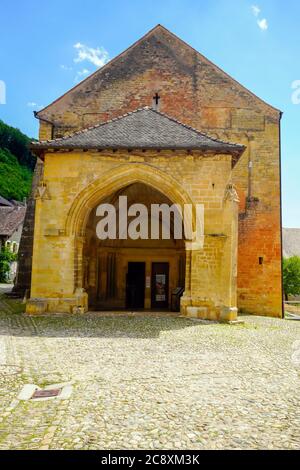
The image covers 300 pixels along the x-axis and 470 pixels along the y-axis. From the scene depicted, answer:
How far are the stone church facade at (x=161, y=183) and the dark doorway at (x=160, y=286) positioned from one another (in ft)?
0.14

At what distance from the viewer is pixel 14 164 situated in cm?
6812

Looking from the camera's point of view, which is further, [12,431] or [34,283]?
[34,283]

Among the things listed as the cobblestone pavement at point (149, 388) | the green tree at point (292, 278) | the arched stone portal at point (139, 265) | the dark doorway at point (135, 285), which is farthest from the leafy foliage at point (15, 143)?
the cobblestone pavement at point (149, 388)

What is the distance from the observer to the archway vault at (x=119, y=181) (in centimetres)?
1103

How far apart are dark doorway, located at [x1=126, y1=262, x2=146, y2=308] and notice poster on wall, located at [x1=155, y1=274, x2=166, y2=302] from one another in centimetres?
55

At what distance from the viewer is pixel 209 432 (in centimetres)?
339

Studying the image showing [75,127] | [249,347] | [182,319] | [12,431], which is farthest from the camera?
[75,127]

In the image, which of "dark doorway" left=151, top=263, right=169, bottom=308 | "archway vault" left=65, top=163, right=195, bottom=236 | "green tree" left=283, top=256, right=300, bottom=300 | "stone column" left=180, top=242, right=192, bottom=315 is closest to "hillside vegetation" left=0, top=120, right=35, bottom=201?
"green tree" left=283, top=256, right=300, bottom=300

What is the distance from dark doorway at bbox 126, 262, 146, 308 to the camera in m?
15.5

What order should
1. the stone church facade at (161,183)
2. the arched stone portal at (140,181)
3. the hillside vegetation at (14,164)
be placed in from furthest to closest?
the hillside vegetation at (14,164) < the stone church facade at (161,183) < the arched stone portal at (140,181)

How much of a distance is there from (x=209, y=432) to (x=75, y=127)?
1516 centimetres

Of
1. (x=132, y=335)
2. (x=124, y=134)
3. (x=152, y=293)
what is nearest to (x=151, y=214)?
(x=152, y=293)

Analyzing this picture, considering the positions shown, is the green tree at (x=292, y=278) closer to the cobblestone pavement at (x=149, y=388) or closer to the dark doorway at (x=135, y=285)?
the dark doorway at (x=135, y=285)

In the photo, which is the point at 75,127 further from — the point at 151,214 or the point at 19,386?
the point at 19,386
